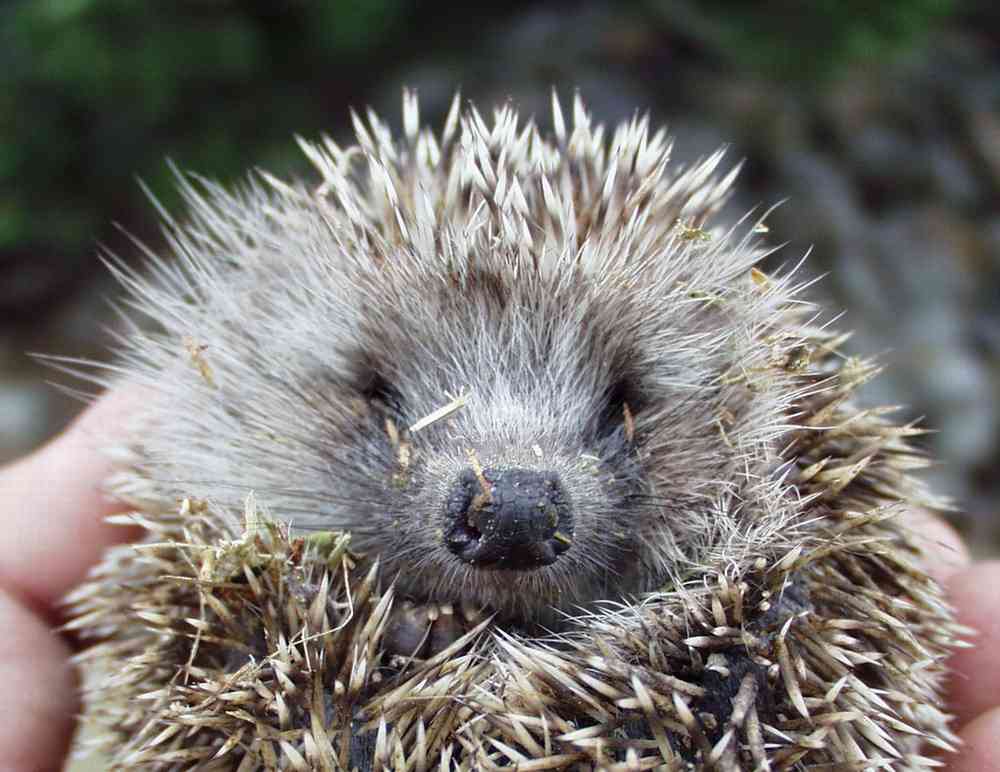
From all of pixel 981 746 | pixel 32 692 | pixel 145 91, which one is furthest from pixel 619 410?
pixel 145 91

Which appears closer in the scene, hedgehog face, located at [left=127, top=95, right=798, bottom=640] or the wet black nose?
the wet black nose

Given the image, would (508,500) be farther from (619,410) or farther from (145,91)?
(145,91)

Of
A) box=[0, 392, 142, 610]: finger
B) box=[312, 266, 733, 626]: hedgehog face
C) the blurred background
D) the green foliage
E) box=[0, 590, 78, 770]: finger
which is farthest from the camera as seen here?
the blurred background

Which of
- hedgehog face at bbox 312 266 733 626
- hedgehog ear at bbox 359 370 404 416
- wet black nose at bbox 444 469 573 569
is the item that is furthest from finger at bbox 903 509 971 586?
hedgehog ear at bbox 359 370 404 416

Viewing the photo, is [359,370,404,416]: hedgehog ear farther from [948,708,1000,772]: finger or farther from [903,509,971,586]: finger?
[948,708,1000,772]: finger

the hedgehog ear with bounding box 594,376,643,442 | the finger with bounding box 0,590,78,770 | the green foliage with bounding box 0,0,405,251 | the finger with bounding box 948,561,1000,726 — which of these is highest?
the green foliage with bounding box 0,0,405,251

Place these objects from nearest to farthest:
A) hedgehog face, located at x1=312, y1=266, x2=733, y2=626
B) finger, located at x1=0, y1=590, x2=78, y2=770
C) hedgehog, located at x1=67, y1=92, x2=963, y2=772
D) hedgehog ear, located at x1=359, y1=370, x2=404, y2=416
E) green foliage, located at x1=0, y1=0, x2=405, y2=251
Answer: hedgehog, located at x1=67, y1=92, x2=963, y2=772, hedgehog face, located at x1=312, y1=266, x2=733, y2=626, hedgehog ear, located at x1=359, y1=370, x2=404, y2=416, finger, located at x1=0, y1=590, x2=78, y2=770, green foliage, located at x1=0, y1=0, x2=405, y2=251

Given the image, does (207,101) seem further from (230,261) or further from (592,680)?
(592,680)

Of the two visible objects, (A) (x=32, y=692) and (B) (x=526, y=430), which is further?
(A) (x=32, y=692)
